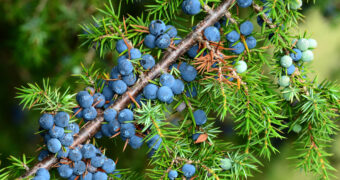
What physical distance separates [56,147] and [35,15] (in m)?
0.94

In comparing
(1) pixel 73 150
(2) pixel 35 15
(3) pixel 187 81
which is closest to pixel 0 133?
(2) pixel 35 15

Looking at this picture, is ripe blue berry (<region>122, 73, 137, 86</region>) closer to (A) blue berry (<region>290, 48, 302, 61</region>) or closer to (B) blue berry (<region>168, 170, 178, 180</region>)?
(B) blue berry (<region>168, 170, 178, 180</region>)

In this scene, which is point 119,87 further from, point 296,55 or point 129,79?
point 296,55

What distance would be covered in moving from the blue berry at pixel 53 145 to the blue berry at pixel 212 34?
1.08 ft

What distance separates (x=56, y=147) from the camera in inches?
23.4

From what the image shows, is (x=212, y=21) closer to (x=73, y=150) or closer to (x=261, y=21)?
(x=261, y=21)

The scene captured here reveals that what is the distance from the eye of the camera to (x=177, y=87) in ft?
1.96

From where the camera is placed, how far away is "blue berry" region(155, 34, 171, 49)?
23.8 inches

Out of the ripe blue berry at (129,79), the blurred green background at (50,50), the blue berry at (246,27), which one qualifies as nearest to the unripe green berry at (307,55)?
the blue berry at (246,27)

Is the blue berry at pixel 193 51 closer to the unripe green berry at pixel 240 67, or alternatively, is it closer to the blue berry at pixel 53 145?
the unripe green berry at pixel 240 67

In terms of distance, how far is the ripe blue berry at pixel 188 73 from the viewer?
1.96 ft

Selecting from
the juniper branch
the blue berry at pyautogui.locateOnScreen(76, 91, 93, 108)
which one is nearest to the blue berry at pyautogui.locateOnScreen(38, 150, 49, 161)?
the juniper branch

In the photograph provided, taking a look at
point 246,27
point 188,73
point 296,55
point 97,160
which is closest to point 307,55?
point 296,55

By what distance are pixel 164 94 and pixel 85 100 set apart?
0.50ft
